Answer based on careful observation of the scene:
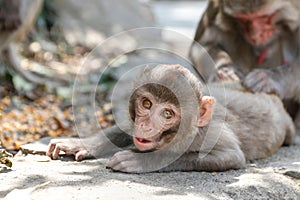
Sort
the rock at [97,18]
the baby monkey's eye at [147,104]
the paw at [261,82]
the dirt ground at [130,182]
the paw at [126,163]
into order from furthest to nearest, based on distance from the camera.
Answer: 1. the rock at [97,18]
2. the paw at [261,82]
3. the paw at [126,163]
4. the baby monkey's eye at [147,104]
5. the dirt ground at [130,182]

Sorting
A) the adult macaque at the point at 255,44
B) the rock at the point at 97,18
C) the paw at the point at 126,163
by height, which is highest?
the rock at the point at 97,18

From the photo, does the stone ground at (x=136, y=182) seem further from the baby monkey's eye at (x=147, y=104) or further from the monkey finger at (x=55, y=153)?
the baby monkey's eye at (x=147, y=104)

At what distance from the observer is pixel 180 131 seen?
5.07 meters

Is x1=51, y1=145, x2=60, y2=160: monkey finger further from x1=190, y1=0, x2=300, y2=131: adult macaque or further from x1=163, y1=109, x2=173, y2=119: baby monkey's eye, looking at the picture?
x1=190, y1=0, x2=300, y2=131: adult macaque

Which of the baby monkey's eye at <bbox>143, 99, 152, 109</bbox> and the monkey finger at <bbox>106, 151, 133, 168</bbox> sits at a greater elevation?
the baby monkey's eye at <bbox>143, 99, 152, 109</bbox>

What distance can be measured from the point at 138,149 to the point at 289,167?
1.36 m

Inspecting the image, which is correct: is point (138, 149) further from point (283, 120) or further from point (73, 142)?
point (283, 120)

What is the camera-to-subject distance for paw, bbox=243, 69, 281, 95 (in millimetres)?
6672

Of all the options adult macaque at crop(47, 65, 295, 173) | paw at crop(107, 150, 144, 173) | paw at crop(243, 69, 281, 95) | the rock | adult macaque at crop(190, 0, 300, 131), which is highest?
the rock

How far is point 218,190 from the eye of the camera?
16.0 ft

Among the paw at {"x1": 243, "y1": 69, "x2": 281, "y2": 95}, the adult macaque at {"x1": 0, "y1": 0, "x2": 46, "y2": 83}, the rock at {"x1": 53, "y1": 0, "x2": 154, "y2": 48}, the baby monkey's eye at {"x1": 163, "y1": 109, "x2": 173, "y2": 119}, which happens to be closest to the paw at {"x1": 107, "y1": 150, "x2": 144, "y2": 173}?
the baby monkey's eye at {"x1": 163, "y1": 109, "x2": 173, "y2": 119}

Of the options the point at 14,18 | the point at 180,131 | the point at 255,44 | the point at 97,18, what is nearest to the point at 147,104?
the point at 180,131

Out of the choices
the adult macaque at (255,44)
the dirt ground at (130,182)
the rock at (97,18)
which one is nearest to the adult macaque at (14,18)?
the adult macaque at (255,44)

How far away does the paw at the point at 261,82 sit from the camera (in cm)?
667
